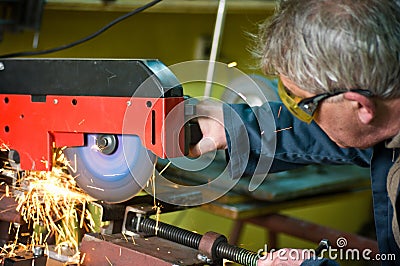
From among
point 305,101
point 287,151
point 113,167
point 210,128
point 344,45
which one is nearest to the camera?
point 344,45

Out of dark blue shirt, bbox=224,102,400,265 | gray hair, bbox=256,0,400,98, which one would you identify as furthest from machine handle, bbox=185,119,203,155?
gray hair, bbox=256,0,400,98

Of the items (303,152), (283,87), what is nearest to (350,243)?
(303,152)

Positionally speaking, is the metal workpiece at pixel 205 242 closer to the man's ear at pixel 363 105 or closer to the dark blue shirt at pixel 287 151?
the dark blue shirt at pixel 287 151

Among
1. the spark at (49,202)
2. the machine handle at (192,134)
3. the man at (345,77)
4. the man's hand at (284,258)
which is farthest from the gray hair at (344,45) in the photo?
the spark at (49,202)

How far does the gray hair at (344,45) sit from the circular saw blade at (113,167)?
1.27 ft

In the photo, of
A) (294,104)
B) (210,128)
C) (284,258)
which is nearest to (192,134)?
(210,128)

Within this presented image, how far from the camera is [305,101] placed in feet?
5.14

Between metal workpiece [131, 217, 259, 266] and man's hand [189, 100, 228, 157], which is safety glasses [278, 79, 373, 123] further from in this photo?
metal workpiece [131, 217, 259, 266]

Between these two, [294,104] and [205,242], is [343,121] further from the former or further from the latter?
[205,242]

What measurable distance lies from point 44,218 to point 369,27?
2.89 feet

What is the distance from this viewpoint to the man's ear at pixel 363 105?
150 cm

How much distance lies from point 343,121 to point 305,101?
0.10 m

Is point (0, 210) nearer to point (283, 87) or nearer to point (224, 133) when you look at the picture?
point (224, 133)

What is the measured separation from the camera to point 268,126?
199 cm
